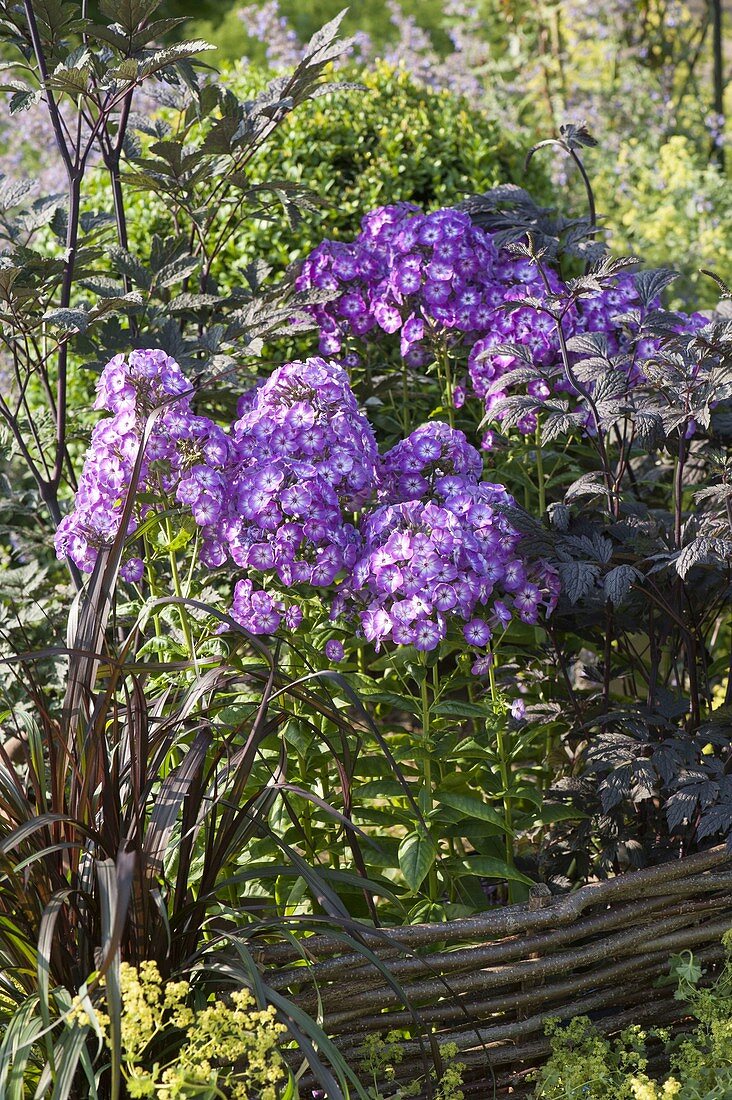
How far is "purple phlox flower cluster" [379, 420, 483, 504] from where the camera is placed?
1975 millimetres

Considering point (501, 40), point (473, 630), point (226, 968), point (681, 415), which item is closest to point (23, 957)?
point (226, 968)

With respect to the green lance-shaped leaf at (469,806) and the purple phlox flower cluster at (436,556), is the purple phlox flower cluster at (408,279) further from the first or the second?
the green lance-shaped leaf at (469,806)

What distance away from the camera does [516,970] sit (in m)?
1.78

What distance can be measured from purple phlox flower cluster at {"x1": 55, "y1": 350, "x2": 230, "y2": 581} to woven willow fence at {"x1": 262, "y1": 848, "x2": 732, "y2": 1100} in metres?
0.72

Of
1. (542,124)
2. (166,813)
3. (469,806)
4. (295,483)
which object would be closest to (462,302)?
(295,483)

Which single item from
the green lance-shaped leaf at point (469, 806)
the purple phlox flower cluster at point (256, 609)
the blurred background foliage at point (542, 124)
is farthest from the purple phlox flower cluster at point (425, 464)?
the blurred background foliage at point (542, 124)

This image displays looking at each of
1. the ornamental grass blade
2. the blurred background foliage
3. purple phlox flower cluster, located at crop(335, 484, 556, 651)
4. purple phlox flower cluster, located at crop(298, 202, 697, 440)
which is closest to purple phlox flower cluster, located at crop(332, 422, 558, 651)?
purple phlox flower cluster, located at crop(335, 484, 556, 651)

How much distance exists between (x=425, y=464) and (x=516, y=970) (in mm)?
854

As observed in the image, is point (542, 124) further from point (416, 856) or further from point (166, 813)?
point (166, 813)

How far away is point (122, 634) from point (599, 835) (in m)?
1.17

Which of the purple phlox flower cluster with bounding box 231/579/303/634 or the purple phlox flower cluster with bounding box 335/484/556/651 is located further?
the purple phlox flower cluster with bounding box 231/579/303/634

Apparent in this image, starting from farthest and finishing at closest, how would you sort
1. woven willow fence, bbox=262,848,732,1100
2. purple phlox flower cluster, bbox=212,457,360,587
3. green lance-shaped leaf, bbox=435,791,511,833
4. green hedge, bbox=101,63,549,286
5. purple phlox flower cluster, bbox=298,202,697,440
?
green hedge, bbox=101,63,549,286, purple phlox flower cluster, bbox=298,202,697,440, green lance-shaped leaf, bbox=435,791,511,833, purple phlox flower cluster, bbox=212,457,360,587, woven willow fence, bbox=262,848,732,1100

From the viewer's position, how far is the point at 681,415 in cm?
189

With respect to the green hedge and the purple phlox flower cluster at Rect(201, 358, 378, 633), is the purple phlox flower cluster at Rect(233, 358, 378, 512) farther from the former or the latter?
the green hedge
